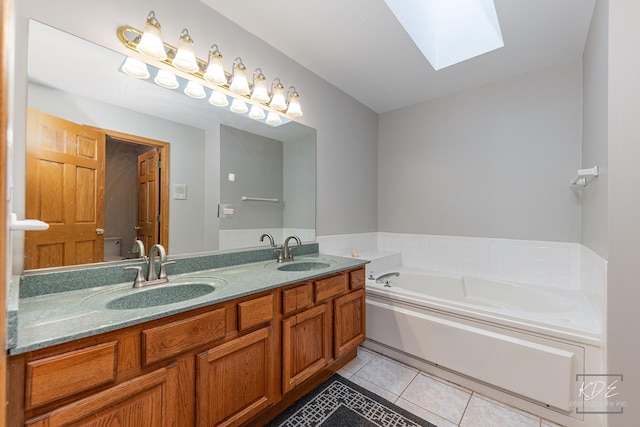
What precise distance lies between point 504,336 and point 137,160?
250cm

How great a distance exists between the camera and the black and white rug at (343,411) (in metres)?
1.48

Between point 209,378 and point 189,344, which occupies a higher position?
point 189,344

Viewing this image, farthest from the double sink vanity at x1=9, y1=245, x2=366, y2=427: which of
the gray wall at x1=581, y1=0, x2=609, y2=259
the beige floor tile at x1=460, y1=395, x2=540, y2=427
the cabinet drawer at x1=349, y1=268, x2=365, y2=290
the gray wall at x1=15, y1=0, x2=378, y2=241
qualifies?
the gray wall at x1=581, y1=0, x2=609, y2=259

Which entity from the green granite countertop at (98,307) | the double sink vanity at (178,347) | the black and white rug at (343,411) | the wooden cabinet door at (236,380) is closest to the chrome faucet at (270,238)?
the double sink vanity at (178,347)

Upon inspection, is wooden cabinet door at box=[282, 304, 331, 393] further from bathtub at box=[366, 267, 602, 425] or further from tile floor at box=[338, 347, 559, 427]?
bathtub at box=[366, 267, 602, 425]

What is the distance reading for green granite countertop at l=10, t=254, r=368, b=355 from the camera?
0.79 meters

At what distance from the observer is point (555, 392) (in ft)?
4.84

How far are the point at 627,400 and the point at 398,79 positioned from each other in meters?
2.67

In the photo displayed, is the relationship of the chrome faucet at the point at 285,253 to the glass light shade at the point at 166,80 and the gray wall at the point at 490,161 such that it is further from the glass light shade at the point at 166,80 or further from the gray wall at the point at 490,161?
the gray wall at the point at 490,161

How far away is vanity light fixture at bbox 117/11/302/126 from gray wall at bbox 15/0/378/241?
0.07 m

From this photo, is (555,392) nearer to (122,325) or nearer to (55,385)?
(122,325)

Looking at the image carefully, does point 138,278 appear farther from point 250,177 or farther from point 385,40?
point 385,40

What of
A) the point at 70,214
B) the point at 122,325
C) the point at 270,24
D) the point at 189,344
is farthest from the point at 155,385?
the point at 270,24

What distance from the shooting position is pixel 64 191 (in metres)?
1.23
